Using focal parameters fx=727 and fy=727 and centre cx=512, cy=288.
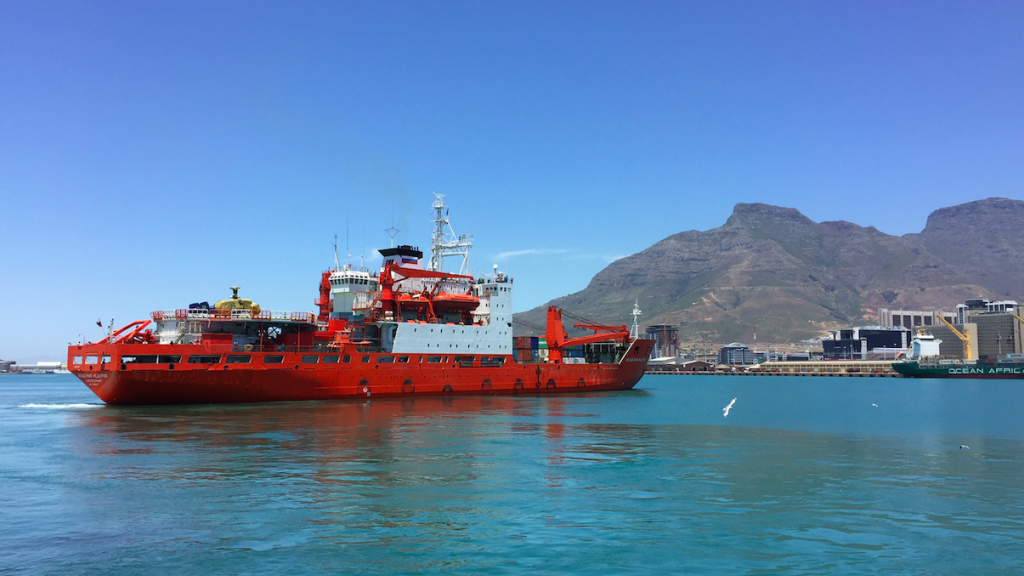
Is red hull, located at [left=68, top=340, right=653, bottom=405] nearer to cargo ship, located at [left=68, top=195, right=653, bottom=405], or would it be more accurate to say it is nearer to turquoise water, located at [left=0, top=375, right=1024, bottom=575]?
cargo ship, located at [left=68, top=195, right=653, bottom=405]

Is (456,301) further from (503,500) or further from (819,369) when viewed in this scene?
(819,369)

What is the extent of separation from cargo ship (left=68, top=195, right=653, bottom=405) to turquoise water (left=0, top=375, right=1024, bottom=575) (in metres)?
9.14

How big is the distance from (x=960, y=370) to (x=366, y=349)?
11823 centimetres

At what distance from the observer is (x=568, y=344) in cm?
5881

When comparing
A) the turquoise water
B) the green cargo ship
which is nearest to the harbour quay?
the green cargo ship

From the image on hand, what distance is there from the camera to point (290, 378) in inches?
1658

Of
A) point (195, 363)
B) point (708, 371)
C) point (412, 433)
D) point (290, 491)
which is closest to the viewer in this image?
point (290, 491)

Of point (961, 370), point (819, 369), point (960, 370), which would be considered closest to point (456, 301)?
point (960, 370)

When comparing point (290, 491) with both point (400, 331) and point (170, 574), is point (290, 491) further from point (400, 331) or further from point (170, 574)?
point (400, 331)

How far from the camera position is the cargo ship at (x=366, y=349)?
38.7m

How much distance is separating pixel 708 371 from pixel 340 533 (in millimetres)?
180180

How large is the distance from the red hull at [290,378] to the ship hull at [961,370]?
99.3 m

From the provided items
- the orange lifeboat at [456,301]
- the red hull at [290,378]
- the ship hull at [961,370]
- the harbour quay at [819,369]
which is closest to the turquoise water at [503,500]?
the red hull at [290,378]

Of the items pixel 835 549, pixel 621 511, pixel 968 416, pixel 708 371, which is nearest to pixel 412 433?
pixel 621 511
